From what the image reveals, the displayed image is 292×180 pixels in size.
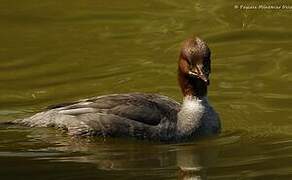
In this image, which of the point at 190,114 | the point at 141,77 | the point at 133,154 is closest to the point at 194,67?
the point at 190,114

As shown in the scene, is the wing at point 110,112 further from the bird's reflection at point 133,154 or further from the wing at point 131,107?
the bird's reflection at point 133,154

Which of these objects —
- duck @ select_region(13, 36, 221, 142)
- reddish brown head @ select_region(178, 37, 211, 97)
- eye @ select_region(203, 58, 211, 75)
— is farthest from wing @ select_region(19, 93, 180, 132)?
eye @ select_region(203, 58, 211, 75)

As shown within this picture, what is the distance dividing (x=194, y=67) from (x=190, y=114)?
1.77ft

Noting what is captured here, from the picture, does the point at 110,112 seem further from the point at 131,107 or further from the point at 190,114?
the point at 190,114

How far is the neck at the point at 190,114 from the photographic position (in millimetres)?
10430

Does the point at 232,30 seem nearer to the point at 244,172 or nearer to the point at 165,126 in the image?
the point at 165,126

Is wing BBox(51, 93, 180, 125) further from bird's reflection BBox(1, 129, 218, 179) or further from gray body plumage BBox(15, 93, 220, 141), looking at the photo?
bird's reflection BBox(1, 129, 218, 179)

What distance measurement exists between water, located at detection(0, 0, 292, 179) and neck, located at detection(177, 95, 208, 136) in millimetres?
228

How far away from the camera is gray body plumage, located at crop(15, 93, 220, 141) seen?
1034cm

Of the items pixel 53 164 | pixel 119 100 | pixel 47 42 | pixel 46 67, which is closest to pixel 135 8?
pixel 47 42

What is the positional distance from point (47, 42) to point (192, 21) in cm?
251

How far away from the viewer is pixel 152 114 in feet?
33.9

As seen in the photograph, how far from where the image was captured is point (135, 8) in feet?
54.3

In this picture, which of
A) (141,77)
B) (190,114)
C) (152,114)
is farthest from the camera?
(141,77)
